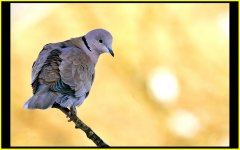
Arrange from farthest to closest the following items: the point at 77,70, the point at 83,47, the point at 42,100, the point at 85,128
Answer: the point at 83,47 < the point at 77,70 < the point at 42,100 < the point at 85,128

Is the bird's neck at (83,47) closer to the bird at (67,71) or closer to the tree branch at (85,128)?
the bird at (67,71)

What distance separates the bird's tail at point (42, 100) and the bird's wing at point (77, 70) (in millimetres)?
127

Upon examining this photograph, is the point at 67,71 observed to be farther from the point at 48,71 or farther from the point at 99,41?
the point at 99,41

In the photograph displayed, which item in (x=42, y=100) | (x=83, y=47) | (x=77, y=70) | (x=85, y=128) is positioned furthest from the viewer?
(x=83, y=47)

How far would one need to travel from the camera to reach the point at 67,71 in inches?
109

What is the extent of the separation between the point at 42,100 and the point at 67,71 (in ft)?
0.96

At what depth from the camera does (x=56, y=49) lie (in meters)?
2.93

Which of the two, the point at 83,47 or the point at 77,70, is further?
the point at 83,47

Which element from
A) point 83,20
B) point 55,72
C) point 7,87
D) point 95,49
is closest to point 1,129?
point 7,87

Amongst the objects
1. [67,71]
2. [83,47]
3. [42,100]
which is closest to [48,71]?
[67,71]

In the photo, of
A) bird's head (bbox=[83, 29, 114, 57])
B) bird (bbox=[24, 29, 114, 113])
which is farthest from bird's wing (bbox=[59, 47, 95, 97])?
bird's head (bbox=[83, 29, 114, 57])

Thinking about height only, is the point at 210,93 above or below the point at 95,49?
below

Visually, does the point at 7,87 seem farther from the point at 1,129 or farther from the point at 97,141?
the point at 97,141

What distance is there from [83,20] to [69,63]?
211cm
